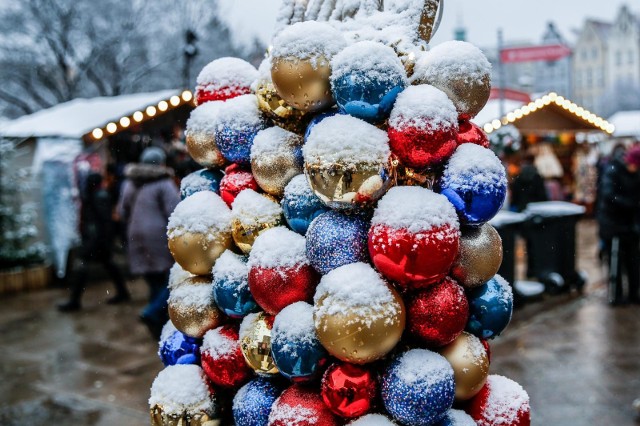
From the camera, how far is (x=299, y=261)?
5.61 feet

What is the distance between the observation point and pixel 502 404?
69.6 inches

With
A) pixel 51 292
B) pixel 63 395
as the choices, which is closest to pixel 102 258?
pixel 51 292

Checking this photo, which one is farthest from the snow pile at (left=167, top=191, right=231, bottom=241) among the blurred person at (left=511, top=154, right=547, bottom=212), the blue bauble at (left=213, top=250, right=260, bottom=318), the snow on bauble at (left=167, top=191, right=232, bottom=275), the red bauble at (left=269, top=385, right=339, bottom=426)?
the blurred person at (left=511, top=154, right=547, bottom=212)

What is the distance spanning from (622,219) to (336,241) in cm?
606

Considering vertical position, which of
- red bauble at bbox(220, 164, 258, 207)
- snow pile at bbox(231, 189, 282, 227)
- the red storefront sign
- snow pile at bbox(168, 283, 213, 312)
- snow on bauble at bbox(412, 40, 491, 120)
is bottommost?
snow pile at bbox(168, 283, 213, 312)

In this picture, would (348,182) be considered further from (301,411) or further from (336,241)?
(301,411)

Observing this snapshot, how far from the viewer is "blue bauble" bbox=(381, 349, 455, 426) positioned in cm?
153

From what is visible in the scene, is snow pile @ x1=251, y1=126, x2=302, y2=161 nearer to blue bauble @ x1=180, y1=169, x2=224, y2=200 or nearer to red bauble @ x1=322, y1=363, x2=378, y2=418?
blue bauble @ x1=180, y1=169, x2=224, y2=200

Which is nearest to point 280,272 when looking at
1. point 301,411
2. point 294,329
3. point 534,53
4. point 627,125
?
point 294,329

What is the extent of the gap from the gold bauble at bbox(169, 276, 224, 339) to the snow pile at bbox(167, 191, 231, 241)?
199 mm

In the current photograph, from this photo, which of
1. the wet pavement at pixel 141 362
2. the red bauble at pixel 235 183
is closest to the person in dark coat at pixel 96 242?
the wet pavement at pixel 141 362

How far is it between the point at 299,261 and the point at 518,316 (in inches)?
219

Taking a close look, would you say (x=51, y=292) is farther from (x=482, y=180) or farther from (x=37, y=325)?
(x=482, y=180)

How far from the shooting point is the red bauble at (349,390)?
1579 millimetres
